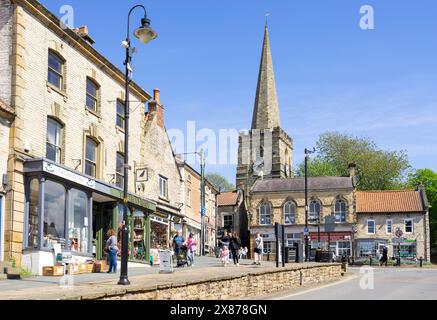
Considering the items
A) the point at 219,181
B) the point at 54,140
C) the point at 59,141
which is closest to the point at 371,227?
the point at 59,141

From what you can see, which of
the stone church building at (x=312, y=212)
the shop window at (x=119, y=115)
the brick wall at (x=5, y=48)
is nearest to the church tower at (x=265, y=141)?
the stone church building at (x=312, y=212)

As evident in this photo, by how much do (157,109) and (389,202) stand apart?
36894 mm

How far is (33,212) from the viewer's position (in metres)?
20.2

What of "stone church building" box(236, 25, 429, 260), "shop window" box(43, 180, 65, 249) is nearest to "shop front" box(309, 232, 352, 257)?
"stone church building" box(236, 25, 429, 260)

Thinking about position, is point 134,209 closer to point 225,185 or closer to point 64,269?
point 64,269

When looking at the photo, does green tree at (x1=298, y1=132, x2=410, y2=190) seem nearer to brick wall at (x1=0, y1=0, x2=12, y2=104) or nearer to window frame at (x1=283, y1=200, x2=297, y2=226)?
window frame at (x1=283, y1=200, x2=297, y2=226)

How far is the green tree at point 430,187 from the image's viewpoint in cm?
7438

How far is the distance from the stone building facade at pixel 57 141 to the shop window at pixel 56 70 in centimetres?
4

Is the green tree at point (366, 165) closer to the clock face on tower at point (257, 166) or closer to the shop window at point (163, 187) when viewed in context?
→ the clock face on tower at point (257, 166)

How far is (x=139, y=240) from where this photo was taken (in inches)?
1099

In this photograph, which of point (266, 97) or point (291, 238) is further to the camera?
point (266, 97)

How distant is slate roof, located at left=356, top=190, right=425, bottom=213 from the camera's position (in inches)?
2463

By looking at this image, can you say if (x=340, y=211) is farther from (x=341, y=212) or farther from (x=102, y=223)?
(x=102, y=223)
